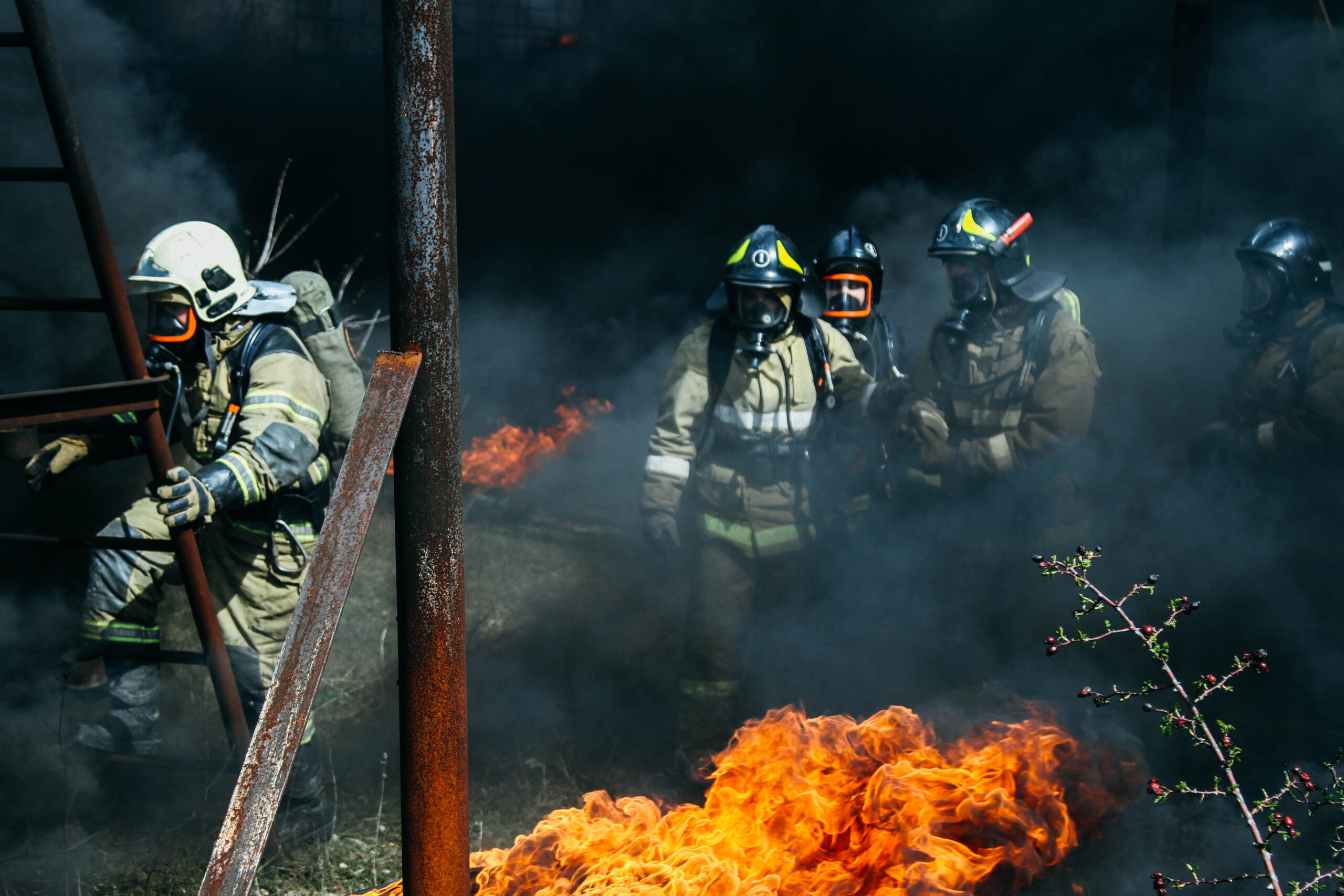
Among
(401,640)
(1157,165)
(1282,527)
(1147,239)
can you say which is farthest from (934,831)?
(1157,165)

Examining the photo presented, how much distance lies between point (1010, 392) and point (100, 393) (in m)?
3.82

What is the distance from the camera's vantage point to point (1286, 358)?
4480 millimetres

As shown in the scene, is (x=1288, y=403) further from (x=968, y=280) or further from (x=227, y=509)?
(x=227, y=509)

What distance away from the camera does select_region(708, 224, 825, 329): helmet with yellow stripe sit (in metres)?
4.29

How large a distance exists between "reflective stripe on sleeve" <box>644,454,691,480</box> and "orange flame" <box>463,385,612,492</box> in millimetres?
4258

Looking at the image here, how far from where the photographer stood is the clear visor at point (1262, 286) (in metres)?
4.58

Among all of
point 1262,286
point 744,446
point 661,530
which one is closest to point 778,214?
point 1262,286

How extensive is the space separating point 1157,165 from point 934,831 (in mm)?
6406

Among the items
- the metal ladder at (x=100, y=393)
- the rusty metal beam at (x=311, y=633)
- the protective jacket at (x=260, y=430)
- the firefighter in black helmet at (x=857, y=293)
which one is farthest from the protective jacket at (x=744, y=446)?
the rusty metal beam at (x=311, y=633)

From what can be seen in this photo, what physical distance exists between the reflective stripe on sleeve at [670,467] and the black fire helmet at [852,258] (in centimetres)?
228

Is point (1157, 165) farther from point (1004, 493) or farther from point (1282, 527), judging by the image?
point (1004, 493)

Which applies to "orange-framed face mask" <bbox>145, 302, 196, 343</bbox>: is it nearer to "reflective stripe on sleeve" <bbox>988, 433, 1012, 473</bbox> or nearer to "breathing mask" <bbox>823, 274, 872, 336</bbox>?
"reflective stripe on sleeve" <bbox>988, 433, 1012, 473</bbox>

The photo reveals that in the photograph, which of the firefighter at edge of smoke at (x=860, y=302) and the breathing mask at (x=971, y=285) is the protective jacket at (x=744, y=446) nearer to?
the breathing mask at (x=971, y=285)

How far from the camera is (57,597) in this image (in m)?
4.79
